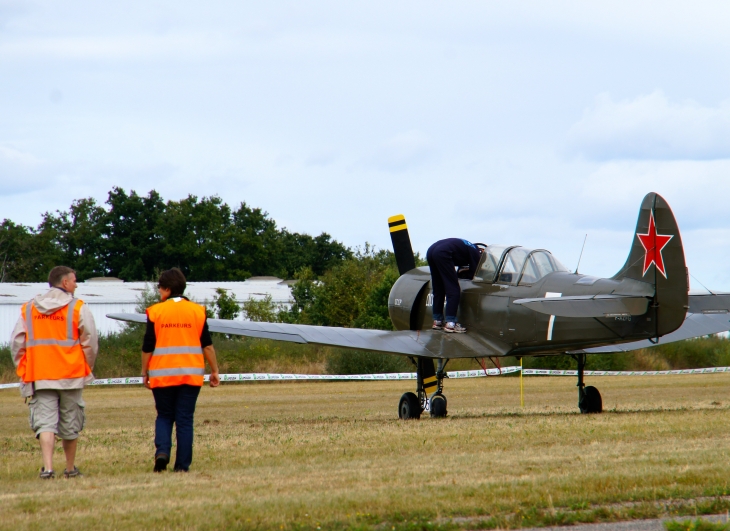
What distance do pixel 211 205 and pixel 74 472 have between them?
75.5 m

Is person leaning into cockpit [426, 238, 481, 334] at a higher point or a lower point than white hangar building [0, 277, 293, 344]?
lower

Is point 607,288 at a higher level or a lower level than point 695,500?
higher

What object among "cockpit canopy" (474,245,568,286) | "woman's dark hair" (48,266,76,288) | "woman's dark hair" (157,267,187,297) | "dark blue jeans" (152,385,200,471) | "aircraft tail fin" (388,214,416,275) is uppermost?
"aircraft tail fin" (388,214,416,275)

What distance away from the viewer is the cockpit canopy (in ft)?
44.3

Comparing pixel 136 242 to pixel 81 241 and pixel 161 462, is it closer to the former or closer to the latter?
pixel 81 241

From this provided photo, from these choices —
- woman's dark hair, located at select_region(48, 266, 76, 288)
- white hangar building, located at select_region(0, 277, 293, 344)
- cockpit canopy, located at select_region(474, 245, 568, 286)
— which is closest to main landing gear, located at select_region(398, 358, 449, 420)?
cockpit canopy, located at select_region(474, 245, 568, 286)

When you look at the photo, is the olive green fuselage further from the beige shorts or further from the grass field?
the beige shorts

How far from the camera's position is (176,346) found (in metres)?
8.12

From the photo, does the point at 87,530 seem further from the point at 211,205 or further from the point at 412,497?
the point at 211,205

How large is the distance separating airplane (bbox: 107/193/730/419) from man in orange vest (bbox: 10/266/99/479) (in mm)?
5200

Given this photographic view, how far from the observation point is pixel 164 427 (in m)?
8.17

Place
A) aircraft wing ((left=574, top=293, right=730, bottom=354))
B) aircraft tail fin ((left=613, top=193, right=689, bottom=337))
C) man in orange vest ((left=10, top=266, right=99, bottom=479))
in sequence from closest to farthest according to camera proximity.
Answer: man in orange vest ((left=10, top=266, right=99, bottom=479)) → aircraft tail fin ((left=613, top=193, right=689, bottom=337)) → aircraft wing ((left=574, top=293, right=730, bottom=354))

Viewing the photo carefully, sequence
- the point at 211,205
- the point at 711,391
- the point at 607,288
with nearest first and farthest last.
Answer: the point at 607,288
the point at 711,391
the point at 211,205

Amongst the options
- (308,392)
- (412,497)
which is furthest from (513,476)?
(308,392)
